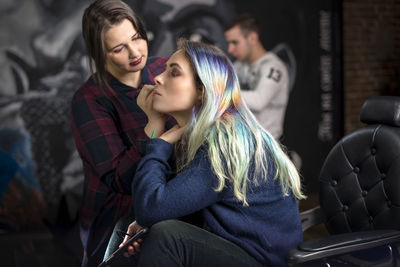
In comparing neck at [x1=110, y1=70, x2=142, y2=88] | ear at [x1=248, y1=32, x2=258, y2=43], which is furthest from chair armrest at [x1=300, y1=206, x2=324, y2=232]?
ear at [x1=248, y1=32, x2=258, y2=43]

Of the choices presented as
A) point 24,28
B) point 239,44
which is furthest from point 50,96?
point 239,44

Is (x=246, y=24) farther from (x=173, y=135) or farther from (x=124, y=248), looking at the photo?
(x=124, y=248)

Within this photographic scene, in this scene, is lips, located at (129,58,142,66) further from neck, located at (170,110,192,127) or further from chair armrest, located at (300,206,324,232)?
chair armrest, located at (300,206,324,232)

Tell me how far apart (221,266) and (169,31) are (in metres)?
2.15

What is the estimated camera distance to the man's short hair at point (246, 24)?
3.60 m

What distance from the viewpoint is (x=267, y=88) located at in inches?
146

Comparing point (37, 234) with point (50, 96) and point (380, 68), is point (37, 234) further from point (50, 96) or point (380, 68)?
point (380, 68)

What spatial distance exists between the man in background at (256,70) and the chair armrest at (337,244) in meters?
2.14

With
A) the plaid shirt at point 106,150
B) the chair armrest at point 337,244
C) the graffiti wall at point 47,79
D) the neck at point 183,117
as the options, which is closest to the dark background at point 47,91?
the graffiti wall at point 47,79

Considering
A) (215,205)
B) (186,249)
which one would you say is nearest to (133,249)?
(186,249)

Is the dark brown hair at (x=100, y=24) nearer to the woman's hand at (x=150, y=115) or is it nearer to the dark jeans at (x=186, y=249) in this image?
the woman's hand at (x=150, y=115)

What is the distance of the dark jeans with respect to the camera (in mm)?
1349

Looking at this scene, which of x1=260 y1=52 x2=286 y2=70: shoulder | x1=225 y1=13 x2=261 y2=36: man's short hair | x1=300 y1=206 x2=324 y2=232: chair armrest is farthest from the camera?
x1=260 y1=52 x2=286 y2=70: shoulder

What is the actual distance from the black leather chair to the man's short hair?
1.97 metres
